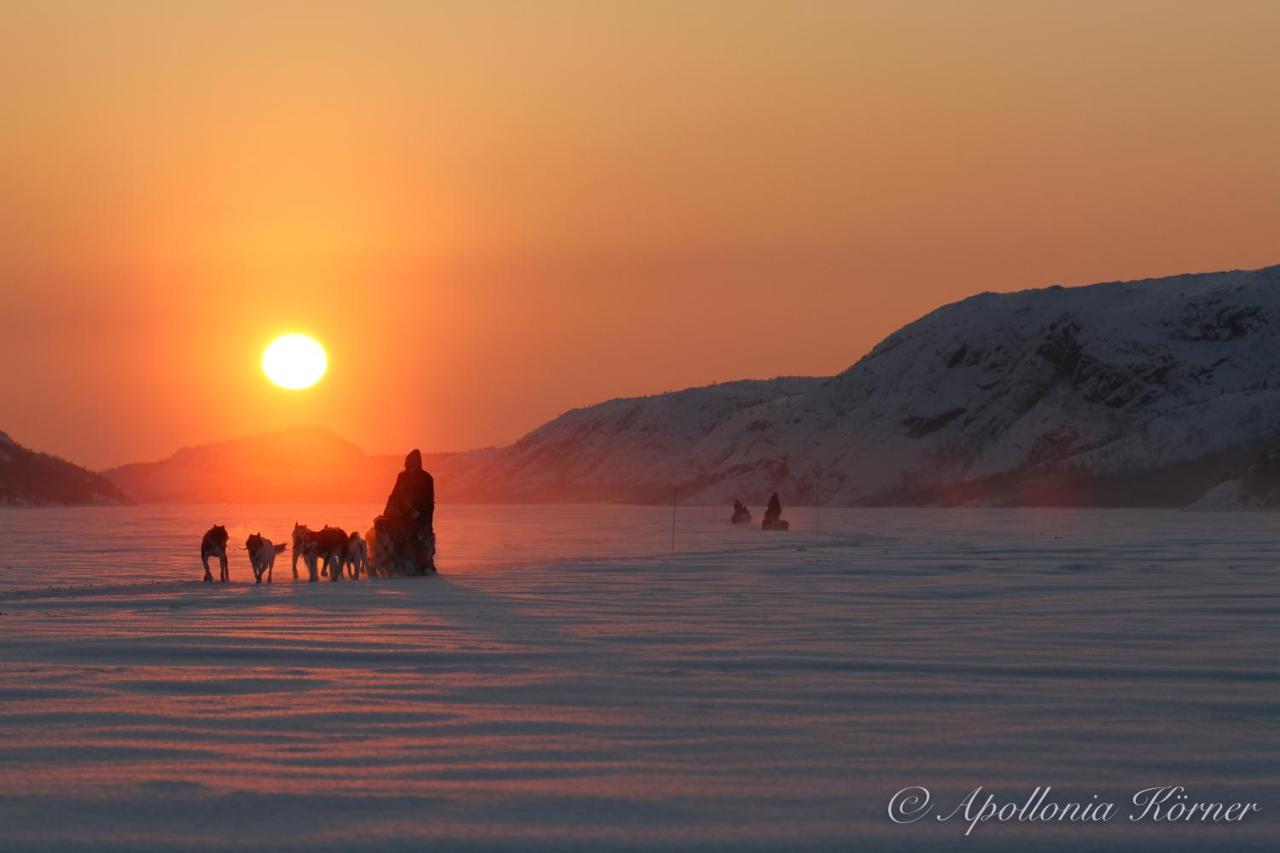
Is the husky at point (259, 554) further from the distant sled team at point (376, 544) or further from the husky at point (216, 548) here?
the husky at point (216, 548)

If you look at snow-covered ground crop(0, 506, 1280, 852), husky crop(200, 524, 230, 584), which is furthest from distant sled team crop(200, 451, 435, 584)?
snow-covered ground crop(0, 506, 1280, 852)

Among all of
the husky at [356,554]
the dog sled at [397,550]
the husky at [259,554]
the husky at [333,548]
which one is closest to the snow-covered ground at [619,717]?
the husky at [259,554]

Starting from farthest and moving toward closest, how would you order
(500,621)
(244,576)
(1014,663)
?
1. (244,576)
2. (500,621)
3. (1014,663)

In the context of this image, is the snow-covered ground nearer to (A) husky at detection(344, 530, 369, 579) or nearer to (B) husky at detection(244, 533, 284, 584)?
(B) husky at detection(244, 533, 284, 584)

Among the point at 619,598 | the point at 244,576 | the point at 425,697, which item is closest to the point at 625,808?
the point at 425,697

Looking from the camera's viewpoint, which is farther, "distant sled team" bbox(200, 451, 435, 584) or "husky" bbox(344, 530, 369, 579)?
"husky" bbox(344, 530, 369, 579)

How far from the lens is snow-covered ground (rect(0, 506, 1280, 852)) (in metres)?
8.48

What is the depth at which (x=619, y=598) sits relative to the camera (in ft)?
78.6

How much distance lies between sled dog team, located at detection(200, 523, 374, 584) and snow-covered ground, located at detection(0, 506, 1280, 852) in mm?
5035

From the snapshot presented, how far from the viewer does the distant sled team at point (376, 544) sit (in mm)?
29797

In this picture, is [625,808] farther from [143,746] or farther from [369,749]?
[143,746]

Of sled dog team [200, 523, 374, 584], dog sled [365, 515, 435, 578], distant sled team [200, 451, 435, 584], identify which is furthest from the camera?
dog sled [365, 515, 435, 578]

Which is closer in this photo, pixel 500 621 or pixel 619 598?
pixel 500 621

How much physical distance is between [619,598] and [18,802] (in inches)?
606
